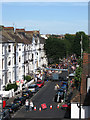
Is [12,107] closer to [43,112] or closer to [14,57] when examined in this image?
[43,112]

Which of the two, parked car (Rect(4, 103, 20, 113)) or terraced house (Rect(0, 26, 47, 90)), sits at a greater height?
terraced house (Rect(0, 26, 47, 90))

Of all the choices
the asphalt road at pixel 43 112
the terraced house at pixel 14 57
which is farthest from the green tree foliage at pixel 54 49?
the asphalt road at pixel 43 112

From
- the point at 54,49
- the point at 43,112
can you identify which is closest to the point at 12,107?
the point at 43,112

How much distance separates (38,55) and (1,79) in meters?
28.9

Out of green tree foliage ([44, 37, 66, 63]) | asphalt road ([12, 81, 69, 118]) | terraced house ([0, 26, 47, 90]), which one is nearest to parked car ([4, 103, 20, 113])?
asphalt road ([12, 81, 69, 118])

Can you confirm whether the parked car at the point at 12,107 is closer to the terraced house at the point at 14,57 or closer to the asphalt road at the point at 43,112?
the asphalt road at the point at 43,112

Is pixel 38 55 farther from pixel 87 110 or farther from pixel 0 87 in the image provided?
pixel 87 110

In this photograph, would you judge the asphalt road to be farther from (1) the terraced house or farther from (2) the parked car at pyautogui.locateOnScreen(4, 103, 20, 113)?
(1) the terraced house

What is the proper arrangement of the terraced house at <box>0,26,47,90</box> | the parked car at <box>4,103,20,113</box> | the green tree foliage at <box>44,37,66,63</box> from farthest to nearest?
the green tree foliage at <box>44,37,66,63</box>, the terraced house at <box>0,26,47,90</box>, the parked car at <box>4,103,20,113</box>

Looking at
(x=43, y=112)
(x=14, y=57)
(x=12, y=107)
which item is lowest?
(x=43, y=112)

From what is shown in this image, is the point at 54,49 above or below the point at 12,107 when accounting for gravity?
above

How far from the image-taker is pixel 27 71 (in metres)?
50.9

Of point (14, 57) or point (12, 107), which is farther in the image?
point (14, 57)

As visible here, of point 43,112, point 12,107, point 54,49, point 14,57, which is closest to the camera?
point 43,112
